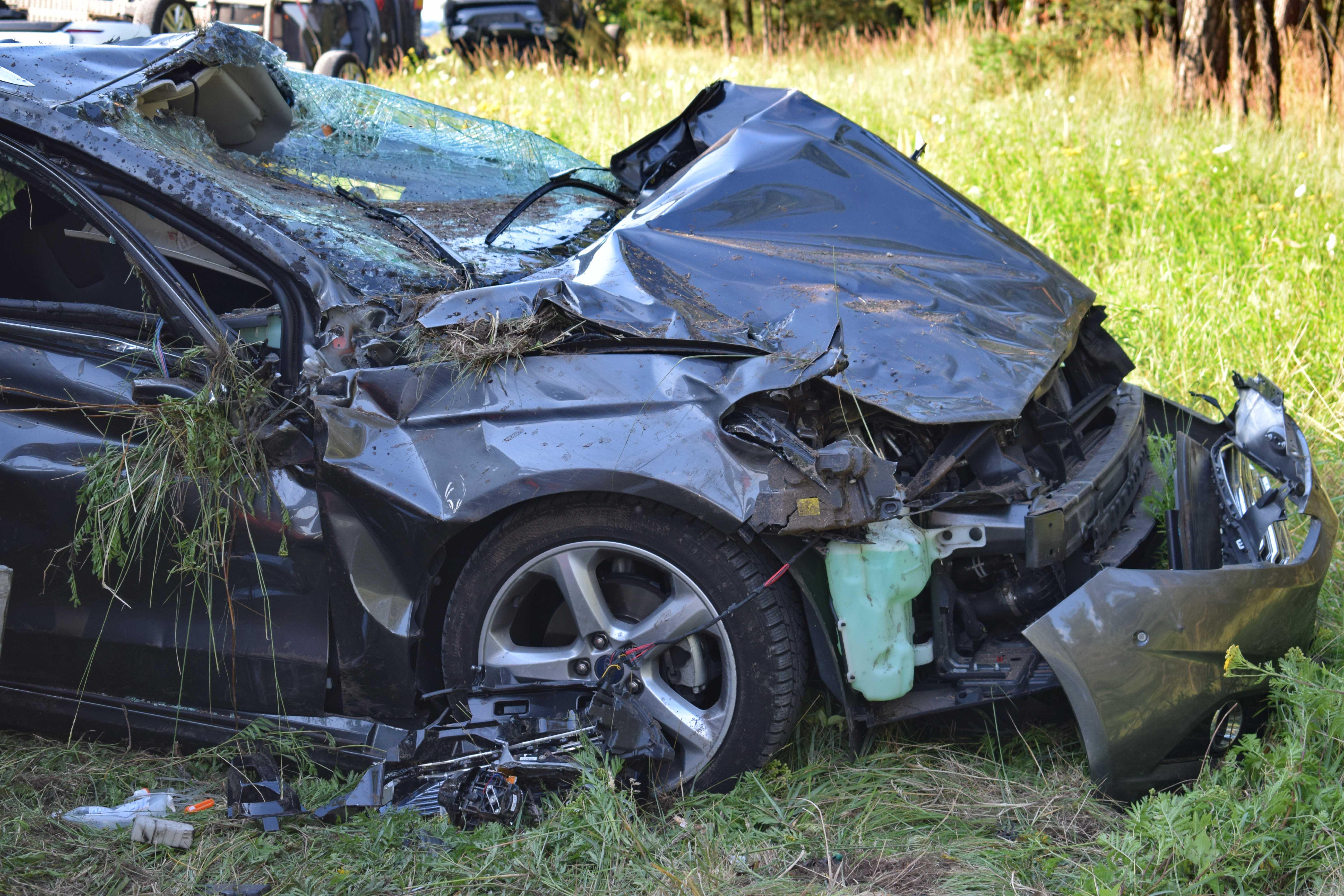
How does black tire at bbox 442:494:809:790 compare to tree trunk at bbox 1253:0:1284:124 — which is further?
tree trunk at bbox 1253:0:1284:124

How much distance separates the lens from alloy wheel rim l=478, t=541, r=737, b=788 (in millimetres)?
2211

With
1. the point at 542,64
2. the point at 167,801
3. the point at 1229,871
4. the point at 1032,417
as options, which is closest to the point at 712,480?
the point at 1032,417

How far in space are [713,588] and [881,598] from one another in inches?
13.8

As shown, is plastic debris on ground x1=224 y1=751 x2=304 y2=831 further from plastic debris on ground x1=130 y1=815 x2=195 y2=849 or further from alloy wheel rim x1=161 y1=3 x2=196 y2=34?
alloy wheel rim x1=161 y1=3 x2=196 y2=34

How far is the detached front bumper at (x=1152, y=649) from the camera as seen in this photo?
77.9 inches

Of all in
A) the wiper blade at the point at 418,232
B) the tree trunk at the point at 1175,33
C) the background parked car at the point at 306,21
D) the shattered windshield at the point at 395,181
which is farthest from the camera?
the tree trunk at the point at 1175,33

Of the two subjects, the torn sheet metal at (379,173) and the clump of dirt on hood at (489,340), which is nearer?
the clump of dirt on hood at (489,340)

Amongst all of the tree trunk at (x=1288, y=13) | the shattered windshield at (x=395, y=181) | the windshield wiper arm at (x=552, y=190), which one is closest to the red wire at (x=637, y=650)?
the shattered windshield at (x=395, y=181)

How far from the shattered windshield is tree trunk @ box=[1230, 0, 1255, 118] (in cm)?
558

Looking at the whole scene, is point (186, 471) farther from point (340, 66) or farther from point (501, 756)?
point (340, 66)

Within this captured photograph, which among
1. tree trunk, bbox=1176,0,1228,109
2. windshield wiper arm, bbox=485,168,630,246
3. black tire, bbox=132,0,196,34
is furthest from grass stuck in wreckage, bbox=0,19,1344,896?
black tire, bbox=132,0,196,34

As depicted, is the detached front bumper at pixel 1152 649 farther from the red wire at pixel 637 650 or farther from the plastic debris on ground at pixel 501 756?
the plastic debris on ground at pixel 501 756

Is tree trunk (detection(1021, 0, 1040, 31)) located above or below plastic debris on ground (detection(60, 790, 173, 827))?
above

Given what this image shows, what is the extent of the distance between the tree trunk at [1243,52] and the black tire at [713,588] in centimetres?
659
